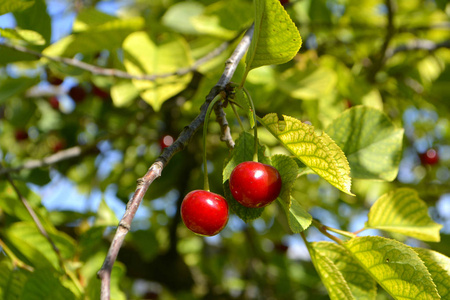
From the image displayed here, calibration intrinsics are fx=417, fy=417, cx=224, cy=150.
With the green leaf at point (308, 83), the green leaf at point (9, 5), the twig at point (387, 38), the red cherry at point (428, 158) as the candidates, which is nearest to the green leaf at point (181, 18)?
the green leaf at point (308, 83)

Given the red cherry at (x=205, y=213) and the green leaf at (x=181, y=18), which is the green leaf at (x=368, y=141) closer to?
the red cherry at (x=205, y=213)

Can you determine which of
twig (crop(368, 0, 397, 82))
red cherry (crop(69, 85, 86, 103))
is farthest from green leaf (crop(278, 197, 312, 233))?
red cherry (crop(69, 85, 86, 103))

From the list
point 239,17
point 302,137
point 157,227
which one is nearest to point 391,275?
point 302,137

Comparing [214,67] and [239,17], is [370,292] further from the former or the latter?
[239,17]

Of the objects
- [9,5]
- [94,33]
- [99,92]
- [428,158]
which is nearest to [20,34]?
[9,5]

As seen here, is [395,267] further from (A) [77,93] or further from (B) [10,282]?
(A) [77,93]

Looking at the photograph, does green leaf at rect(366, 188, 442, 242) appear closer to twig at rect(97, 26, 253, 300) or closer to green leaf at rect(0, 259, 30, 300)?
twig at rect(97, 26, 253, 300)
